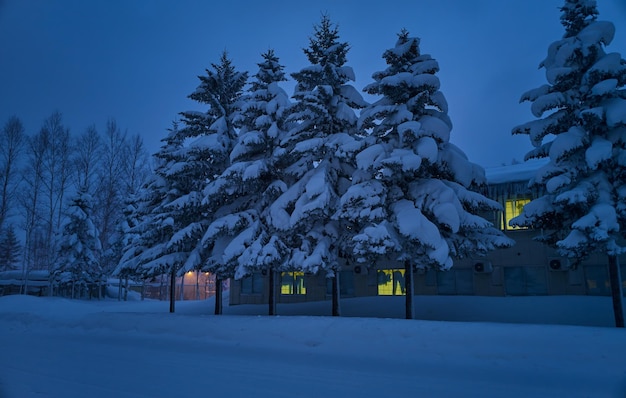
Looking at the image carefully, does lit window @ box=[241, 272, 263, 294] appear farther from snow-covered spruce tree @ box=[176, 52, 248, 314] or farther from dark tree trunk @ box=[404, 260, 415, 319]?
dark tree trunk @ box=[404, 260, 415, 319]

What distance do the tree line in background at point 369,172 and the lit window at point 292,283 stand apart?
8233 millimetres

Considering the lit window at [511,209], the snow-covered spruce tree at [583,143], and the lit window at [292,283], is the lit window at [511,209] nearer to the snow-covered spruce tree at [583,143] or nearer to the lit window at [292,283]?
the snow-covered spruce tree at [583,143]

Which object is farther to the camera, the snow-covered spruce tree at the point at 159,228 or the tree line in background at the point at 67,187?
the tree line in background at the point at 67,187

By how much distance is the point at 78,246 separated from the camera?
32906 millimetres

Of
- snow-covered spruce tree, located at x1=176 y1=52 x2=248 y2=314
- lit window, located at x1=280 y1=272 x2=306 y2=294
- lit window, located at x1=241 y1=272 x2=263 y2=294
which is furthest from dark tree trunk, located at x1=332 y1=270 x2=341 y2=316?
lit window, located at x1=241 y1=272 x2=263 y2=294

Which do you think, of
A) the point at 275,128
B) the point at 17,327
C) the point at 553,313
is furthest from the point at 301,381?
the point at 17,327

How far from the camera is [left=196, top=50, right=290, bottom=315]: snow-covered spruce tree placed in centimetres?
1459

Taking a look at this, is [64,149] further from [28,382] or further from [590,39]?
[590,39]

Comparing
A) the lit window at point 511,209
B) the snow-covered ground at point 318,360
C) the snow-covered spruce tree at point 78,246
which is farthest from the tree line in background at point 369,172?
the snow-covered spruce tree at point 78,246

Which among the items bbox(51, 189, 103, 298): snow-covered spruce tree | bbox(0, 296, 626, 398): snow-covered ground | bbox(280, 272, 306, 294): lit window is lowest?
bbox(0, 296, 626, 398): snow-covered ground

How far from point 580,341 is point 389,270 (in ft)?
48.7

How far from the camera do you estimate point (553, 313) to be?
54.7 ft

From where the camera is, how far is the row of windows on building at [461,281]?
18.4 meters

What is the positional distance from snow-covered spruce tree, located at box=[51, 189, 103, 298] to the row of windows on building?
18877 mm
